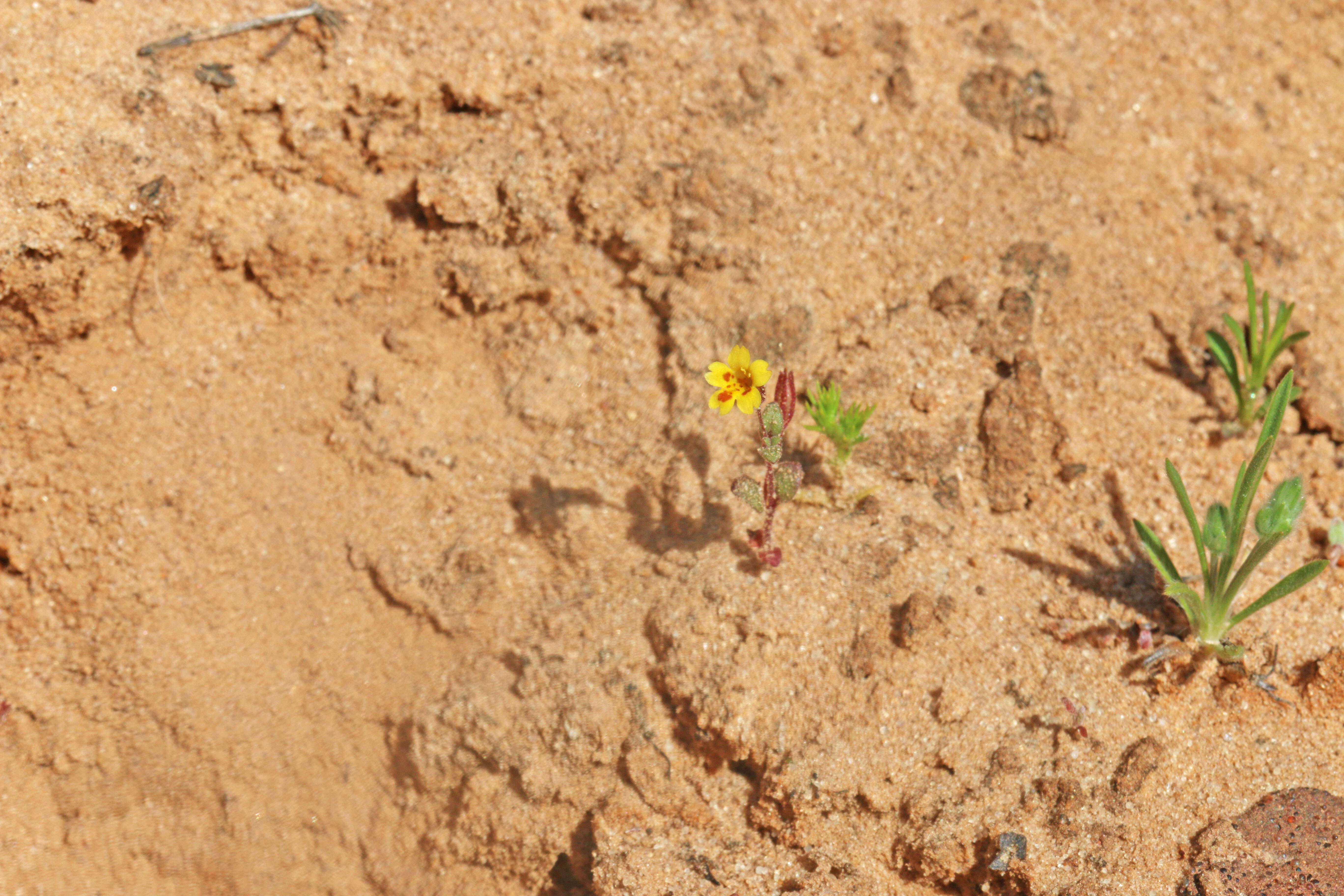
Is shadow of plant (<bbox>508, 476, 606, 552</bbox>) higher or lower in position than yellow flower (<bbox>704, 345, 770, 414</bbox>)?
lower

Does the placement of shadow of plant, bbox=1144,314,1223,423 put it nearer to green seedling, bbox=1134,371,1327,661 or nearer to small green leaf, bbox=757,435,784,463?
green seedling, bbox=1134,371,1327,661

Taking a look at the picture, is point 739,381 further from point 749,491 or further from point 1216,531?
A: point 1216,531

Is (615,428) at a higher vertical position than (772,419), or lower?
lower

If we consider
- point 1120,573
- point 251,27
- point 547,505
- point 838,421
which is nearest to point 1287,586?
point 1120,573

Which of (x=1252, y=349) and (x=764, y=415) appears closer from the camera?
(x=764, y=415)

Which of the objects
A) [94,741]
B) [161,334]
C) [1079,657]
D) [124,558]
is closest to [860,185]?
[1079,657]

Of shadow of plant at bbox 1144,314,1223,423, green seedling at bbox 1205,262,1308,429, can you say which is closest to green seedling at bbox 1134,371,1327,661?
green seedling at bbox 1205,262,1308,429
